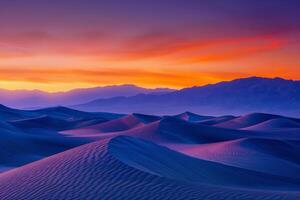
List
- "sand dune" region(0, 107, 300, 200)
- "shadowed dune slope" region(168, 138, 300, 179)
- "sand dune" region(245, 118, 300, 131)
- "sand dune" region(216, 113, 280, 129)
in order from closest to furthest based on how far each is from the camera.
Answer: "sand dune" region(0, 107, 300, 200)
"shadowed dune slope" region(168, 138, 300, 179)
"sand dune" region(245, 118, 300, 131)
"sand dune" region(216, 113, 280, 129)

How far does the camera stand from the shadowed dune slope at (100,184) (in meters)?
8.66

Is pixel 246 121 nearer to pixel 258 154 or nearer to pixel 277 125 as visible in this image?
pixel 277 125

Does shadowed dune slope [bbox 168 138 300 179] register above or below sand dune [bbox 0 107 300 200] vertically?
below

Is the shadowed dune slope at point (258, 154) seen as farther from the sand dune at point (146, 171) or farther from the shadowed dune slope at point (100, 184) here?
the shadowed dune slope at point (100, 184)

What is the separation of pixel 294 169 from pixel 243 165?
2.28 meters

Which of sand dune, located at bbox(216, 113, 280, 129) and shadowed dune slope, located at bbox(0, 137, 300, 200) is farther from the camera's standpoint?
sand dune, located at bbox(216, 113, 280, 129)

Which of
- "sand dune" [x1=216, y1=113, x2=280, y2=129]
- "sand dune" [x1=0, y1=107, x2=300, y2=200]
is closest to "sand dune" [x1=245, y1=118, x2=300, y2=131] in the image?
"sand dune" [x1=216, y1=113, x2=280, y2=129]

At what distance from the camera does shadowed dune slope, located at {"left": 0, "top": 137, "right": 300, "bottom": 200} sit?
8655 mm

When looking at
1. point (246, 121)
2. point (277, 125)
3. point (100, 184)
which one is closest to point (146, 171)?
point (100, 184)

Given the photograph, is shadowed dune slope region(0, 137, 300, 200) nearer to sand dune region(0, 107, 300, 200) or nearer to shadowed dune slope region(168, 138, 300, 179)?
sand dune region(0, 107, 300, 200)

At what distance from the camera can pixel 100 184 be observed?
919 cm

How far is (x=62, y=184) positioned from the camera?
9.41 meters

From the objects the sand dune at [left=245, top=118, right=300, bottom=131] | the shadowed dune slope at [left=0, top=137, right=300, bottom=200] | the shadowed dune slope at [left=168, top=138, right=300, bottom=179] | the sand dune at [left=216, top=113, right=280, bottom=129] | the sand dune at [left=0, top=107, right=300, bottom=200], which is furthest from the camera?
the sand dune at [left=216, top=113, right=280, bottom=129]

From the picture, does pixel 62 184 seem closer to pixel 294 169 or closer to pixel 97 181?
pixel 97 181
